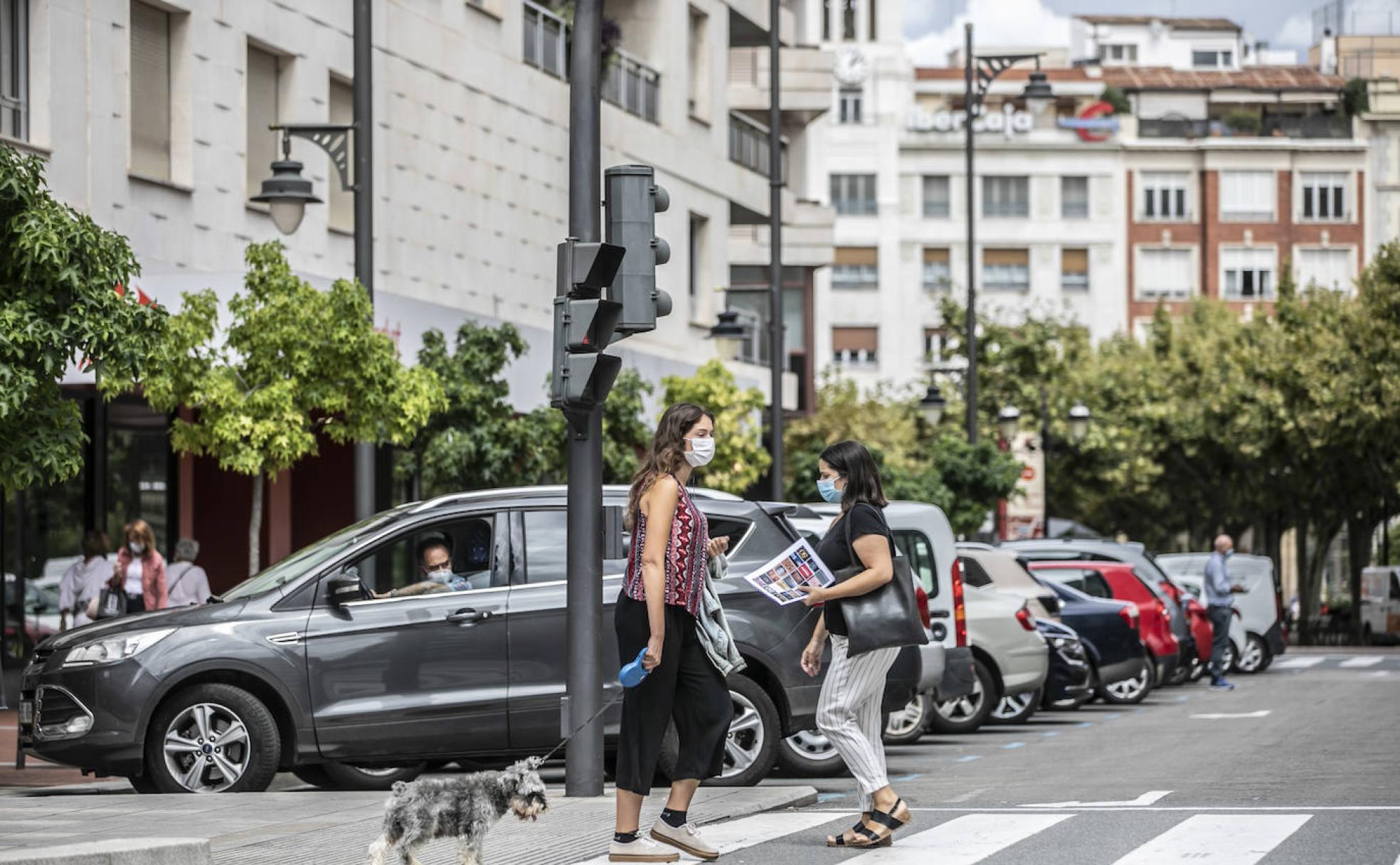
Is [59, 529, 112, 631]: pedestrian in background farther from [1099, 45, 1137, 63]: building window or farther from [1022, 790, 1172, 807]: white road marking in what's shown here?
[1099, 45, 1137, 63]: building window

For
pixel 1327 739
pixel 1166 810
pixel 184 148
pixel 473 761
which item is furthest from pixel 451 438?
pixel 1166 810

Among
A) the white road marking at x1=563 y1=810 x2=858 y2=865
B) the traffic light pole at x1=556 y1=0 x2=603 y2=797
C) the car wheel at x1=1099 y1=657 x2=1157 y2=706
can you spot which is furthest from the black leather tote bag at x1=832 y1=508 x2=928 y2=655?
the car wheel at x1=1099 y1=657 x2=1157 y2=706

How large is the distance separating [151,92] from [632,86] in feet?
44.0

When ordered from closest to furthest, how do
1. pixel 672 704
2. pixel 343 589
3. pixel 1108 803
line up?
pixel 672 704 < pixel 1108 803 < pixel 343 589

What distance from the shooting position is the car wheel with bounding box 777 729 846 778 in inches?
581

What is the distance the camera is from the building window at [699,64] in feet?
127

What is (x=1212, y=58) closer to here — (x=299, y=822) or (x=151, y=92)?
(x=151, y=92)

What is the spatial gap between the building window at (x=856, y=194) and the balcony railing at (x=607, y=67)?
51.3 metres

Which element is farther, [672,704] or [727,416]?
[727,416]

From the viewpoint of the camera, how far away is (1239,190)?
90.0 metres

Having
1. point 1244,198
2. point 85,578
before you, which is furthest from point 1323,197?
point 85,578

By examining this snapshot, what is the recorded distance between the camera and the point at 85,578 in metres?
20.4

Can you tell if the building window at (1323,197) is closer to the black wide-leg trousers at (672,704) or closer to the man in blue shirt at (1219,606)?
the man in blue shirt at (1219,606)

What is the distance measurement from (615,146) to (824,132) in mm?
53982
